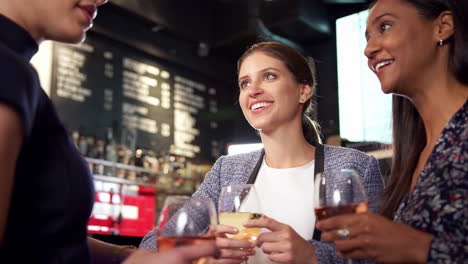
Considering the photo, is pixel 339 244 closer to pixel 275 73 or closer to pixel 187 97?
pixel 275 73

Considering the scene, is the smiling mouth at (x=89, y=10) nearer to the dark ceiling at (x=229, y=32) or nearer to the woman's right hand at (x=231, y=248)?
the woman's right hand at (x=231, y=248)

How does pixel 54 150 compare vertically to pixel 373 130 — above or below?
below

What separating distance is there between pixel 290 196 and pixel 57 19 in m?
1.20

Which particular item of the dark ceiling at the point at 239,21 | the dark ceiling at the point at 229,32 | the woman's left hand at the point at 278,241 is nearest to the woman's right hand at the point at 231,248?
the woman's left hand at the point at 278,241

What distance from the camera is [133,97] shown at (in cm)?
509

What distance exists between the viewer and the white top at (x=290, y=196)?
1.77 metres

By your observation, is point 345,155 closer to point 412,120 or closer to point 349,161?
point 349,161

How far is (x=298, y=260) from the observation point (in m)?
1.29

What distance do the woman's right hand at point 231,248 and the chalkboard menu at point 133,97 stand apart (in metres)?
3.55

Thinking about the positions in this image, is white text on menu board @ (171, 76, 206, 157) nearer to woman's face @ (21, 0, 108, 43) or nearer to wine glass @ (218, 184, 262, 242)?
wine glass @ (218, 184, 262, 242)

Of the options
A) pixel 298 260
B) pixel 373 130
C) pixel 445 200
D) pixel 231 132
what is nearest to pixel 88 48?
pixel 231 132

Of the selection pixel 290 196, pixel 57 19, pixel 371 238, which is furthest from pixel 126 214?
pixel 371 238

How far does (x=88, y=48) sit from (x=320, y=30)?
9.52 ft

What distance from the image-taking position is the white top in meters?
1.77
